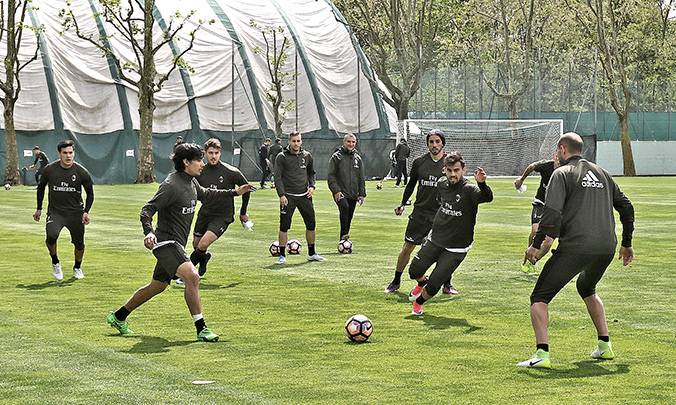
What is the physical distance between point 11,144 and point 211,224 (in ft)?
144

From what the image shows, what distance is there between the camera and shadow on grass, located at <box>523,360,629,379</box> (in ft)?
34.1

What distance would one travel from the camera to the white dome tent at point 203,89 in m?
66.9

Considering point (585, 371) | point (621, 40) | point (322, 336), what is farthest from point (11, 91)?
point (585, 371)

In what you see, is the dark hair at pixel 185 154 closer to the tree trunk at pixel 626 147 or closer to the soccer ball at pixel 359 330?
the soccer ball at pixel 359 330

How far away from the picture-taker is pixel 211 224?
59.8 ft

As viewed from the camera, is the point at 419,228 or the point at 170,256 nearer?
the point at 170,256

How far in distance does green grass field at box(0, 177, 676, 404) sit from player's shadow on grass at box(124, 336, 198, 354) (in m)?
0.02

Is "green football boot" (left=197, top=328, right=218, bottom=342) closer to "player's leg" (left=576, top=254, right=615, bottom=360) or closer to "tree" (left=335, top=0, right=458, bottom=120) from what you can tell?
"player's leg" (left=576, top=254, right=615, bottom=360)

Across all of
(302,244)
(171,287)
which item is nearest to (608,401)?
(171,287)

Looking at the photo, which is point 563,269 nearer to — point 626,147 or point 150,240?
point 150,240

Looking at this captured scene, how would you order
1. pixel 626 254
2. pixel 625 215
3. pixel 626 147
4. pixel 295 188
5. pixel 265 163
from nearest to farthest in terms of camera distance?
pixel 625 215
pixel 626 254
pixel 295 188
pixel 265 163
pixel 626 147

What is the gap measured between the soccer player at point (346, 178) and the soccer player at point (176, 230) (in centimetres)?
959

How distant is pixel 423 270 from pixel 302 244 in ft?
31.7

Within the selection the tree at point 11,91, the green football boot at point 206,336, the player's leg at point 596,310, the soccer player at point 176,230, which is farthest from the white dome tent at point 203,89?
the player's leg at point 596,310
